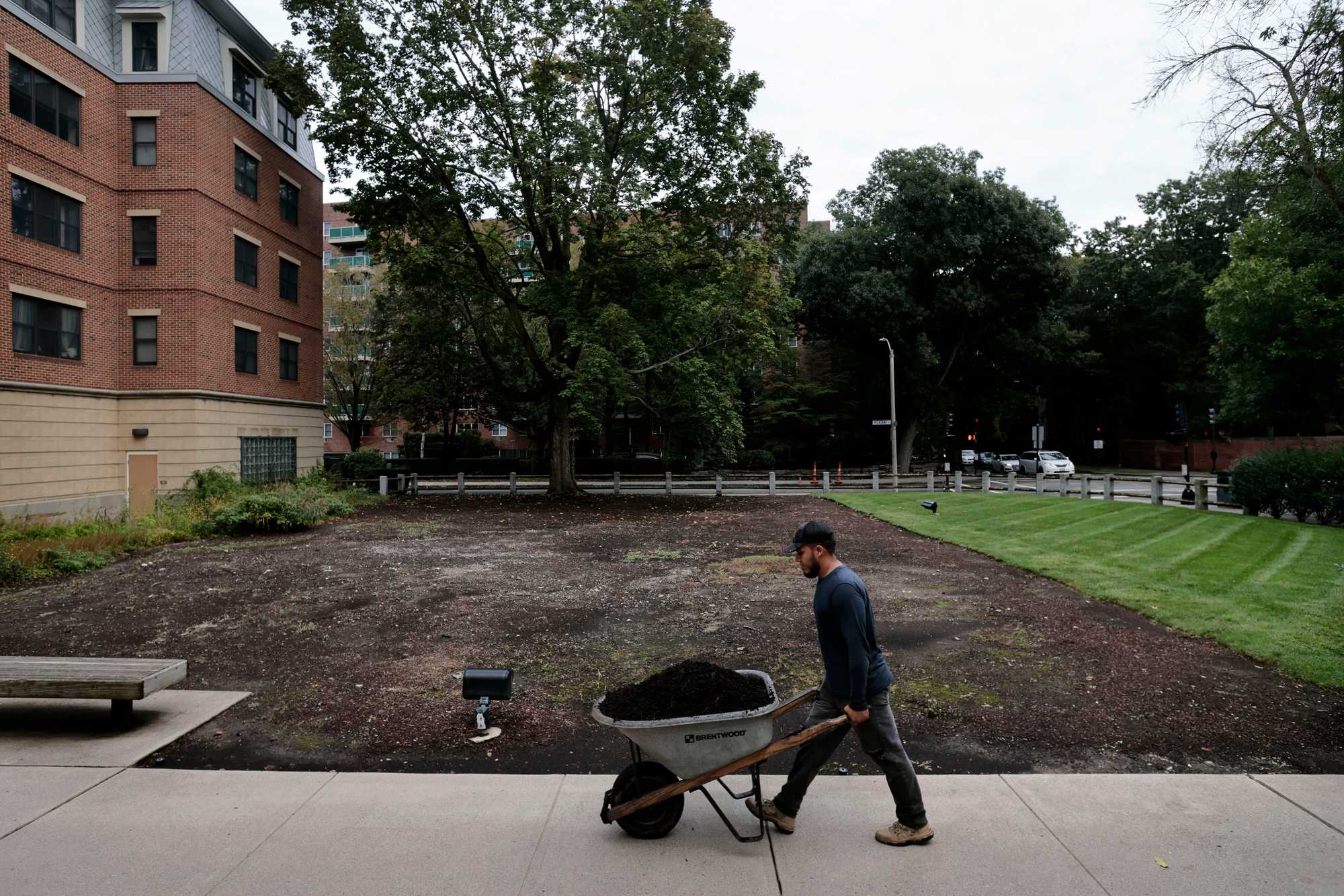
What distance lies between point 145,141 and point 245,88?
196 inches

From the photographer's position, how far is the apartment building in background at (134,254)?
20.5 meters

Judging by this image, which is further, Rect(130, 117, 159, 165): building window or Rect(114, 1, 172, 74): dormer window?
Rect(130, 117, 159, 165): building window

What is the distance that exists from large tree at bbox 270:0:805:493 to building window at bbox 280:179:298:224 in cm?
225

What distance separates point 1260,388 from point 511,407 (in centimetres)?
3513

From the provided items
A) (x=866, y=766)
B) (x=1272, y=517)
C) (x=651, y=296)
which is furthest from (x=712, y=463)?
(x=866, y=766)

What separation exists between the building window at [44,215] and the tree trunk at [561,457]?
629 inches

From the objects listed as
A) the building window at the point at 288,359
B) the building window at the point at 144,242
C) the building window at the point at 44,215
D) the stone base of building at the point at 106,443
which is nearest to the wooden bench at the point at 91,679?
the stone base of building at the point at 106,443

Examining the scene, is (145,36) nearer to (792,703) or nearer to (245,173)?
(245,173)

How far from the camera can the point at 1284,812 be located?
4.78 m

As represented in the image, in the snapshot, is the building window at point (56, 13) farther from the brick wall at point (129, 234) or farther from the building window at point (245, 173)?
the building window at point (245, 173)

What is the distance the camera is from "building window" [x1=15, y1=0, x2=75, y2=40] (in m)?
21.0

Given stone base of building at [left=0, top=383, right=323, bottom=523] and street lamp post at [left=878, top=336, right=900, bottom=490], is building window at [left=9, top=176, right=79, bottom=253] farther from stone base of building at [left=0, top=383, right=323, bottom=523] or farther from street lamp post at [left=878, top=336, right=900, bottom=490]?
street lamp post at [left=878, top=336, right=900, bottom=490]

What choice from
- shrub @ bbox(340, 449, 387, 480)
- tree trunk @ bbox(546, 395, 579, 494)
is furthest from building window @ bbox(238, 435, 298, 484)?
tree trunk @ bbox(546, 395, 579, 494)

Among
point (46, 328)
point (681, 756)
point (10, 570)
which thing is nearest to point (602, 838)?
point (681, 756)
